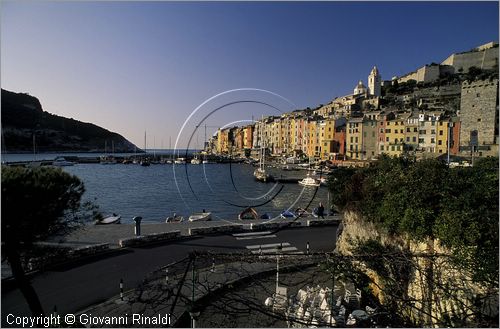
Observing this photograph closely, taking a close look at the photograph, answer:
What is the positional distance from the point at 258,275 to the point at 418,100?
64624 mm

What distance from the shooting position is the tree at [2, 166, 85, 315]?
4691 millimetres

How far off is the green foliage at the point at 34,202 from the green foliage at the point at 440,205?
6.12m

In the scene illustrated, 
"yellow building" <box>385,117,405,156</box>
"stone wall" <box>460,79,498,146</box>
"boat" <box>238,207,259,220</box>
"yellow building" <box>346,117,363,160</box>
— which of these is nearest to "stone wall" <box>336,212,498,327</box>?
A: "boat" <box>238,207,259,220</box>

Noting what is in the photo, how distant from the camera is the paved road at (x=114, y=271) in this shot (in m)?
6.50

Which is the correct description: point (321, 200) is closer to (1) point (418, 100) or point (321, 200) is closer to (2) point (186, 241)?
(2) point (186, 241)

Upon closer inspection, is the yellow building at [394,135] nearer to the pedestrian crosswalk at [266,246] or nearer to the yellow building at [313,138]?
the yellow building at [313,138]

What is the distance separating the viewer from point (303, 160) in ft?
172

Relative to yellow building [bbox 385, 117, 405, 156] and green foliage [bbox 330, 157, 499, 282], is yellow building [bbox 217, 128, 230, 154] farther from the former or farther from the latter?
green foliage [bbox 330, 157, 499, 282]

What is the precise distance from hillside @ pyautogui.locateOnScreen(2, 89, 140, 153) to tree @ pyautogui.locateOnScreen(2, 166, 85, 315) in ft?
220

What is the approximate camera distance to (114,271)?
26.5 ft

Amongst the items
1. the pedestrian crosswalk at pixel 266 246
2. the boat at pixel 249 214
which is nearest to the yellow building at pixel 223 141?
the boat at pixel 249 214

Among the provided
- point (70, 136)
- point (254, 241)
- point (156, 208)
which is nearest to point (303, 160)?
point (156, 208)

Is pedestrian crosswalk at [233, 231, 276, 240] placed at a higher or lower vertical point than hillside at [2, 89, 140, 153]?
lower

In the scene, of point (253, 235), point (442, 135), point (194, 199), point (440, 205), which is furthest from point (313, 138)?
point (440, 205)
